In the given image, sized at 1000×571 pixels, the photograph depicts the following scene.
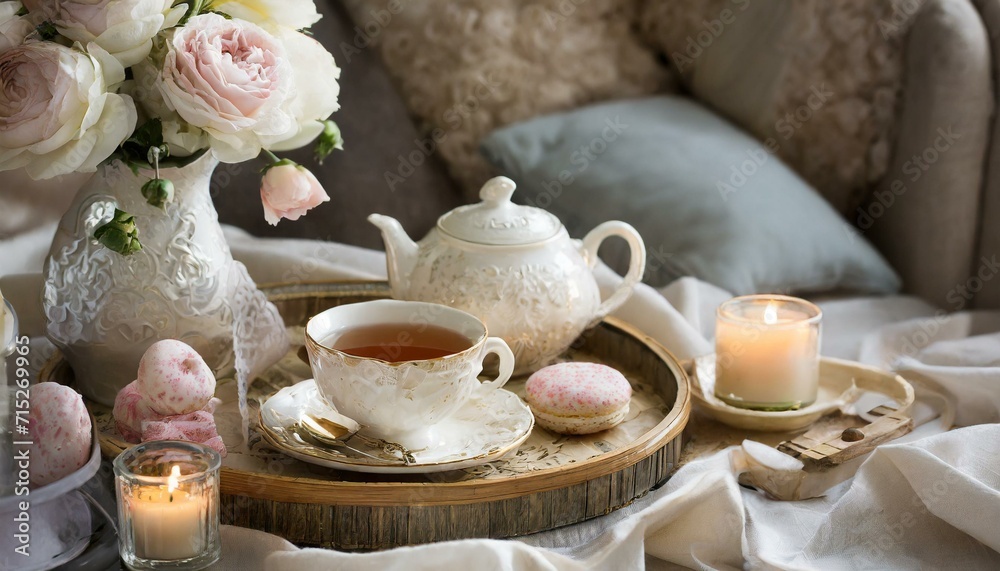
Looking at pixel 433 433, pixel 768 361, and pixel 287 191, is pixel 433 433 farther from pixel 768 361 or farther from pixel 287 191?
pixel 768 361

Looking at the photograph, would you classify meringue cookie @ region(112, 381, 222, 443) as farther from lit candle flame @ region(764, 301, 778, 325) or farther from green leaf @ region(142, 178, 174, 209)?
lit candle flame @ region(764, 301, 778, 325)

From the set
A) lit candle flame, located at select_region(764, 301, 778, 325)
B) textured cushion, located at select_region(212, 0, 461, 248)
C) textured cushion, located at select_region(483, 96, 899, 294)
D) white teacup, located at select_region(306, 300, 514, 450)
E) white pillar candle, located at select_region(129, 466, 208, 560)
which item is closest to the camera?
white pillar candle, located at select_region(129, 466, 208, 560)

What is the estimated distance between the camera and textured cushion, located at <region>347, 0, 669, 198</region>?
1696 mm

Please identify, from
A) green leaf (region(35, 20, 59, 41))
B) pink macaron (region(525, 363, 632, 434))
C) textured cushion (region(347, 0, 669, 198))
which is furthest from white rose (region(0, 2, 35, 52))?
textured cushion (region(347, 0, 669, 198))

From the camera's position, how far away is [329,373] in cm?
82

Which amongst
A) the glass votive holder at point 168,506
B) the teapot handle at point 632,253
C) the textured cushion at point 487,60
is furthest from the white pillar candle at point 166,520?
the textured cushion at point 487,60

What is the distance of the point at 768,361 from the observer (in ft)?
3.31

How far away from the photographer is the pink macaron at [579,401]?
0.92 m

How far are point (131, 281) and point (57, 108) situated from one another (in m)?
0.19

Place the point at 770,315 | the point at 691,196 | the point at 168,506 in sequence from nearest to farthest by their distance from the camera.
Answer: the point at 168,506 < the point at 770,315 < the point at 691,196

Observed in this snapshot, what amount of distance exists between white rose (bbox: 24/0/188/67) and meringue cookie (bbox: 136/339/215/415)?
25 cm

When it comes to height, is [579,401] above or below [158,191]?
below

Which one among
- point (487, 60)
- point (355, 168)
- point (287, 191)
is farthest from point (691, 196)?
point (287, 191)

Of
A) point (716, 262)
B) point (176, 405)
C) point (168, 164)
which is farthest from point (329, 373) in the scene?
point (716, 262)
